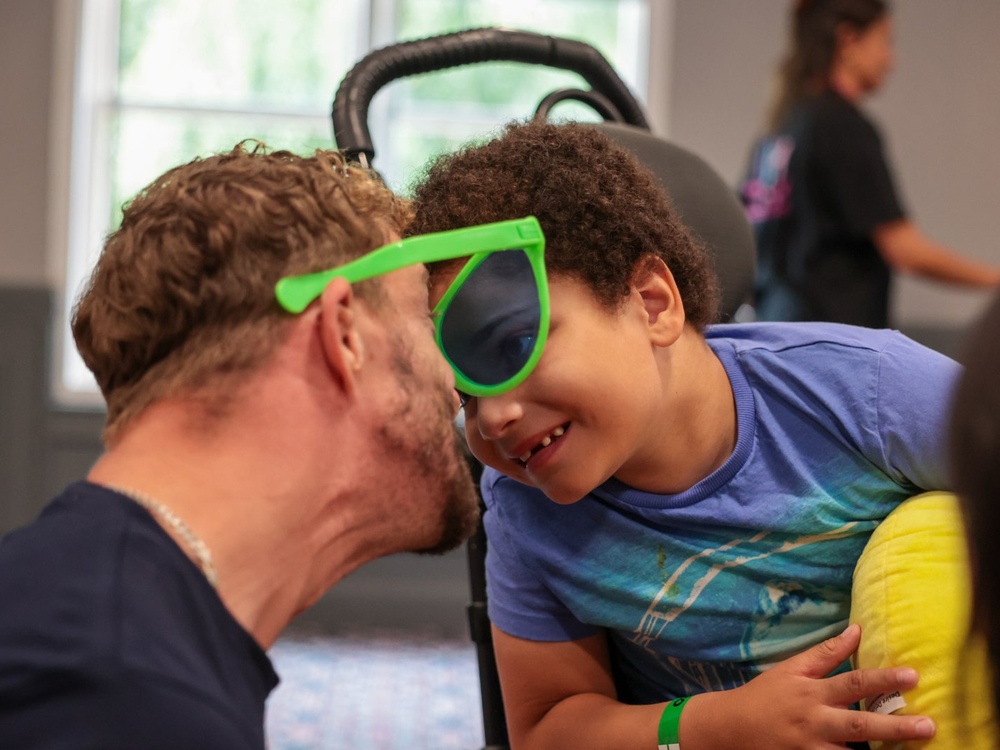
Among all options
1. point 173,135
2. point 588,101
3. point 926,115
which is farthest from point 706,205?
point 173,135

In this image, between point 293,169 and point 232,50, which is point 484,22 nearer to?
point 232,50

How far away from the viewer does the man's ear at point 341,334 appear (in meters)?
1.00

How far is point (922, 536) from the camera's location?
1.13 meters

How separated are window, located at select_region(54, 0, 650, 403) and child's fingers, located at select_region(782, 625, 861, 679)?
3.44 m

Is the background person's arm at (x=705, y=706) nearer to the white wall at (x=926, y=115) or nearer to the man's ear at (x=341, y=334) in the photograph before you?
the man's ear at (x=341, y=334)

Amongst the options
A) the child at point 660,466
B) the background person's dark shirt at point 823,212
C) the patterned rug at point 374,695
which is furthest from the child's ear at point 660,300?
the patterned rug at point 374,695

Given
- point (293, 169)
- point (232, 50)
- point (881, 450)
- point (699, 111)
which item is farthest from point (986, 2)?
point (293, 169)

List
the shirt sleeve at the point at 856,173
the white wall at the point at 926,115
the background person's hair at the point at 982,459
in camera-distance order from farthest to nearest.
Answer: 1. the white wall at the point at 926,115
2. the shirt sleeve at the point at 856,173
3. the background person's hair at the point at 982,459

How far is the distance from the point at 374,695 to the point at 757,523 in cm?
226

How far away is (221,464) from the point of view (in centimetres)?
94

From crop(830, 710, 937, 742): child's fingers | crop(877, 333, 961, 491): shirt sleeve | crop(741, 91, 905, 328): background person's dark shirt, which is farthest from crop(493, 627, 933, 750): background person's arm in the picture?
Result: crop(741, 91, 905, 328): background person's dark shirt

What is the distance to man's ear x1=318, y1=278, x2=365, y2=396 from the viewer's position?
996 mm

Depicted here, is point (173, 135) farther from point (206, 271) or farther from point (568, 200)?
point (206, 271)

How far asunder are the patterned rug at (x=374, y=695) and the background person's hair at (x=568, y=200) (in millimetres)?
1930
